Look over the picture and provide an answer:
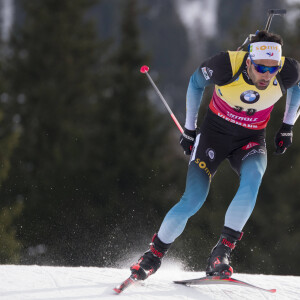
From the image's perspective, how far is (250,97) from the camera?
4.26 metres

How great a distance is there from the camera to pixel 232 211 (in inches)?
163

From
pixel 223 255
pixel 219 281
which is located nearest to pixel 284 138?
pixel 223 255

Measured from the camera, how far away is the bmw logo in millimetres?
4242

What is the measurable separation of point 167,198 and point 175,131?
349 inches

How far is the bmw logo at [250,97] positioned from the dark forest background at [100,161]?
298 cm

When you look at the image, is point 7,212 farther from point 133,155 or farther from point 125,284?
point 125,284

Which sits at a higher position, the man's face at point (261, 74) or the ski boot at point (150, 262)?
the man's face at point (261, 74)

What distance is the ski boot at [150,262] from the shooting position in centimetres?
416

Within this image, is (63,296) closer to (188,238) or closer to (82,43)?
(188,238)

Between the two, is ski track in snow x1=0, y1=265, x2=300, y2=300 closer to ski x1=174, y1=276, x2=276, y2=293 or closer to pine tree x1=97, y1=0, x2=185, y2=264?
ski x1=174, y1=276, x2=276, y2=293

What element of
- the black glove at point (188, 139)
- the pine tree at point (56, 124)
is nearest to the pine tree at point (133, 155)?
the pine tree at point (56, 124)

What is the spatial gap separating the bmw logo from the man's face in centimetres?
8

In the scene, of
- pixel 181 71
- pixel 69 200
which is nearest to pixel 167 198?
pixel 69 200

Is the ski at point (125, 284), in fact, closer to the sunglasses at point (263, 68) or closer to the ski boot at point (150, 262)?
the ski boot at point (150, 262)
